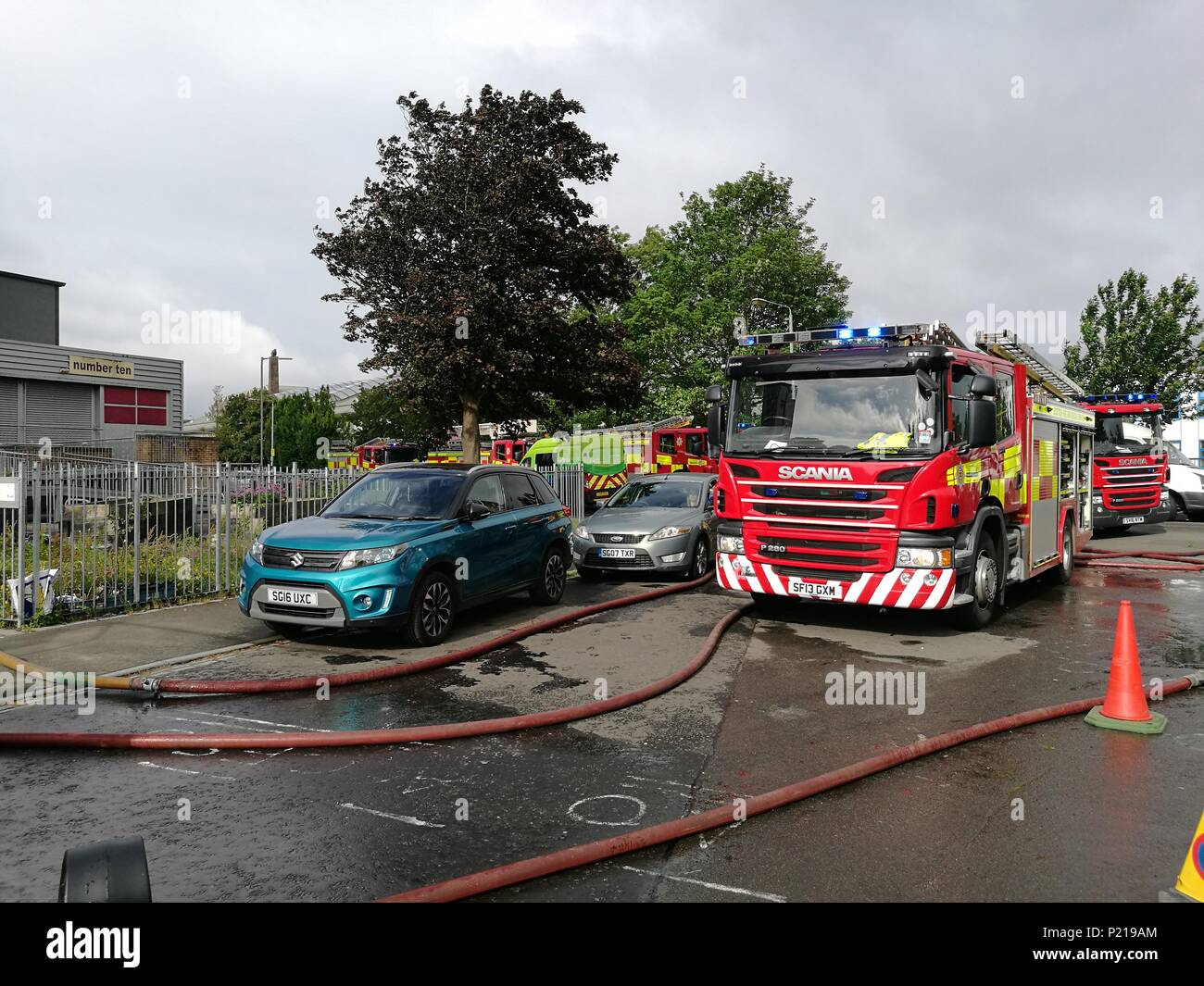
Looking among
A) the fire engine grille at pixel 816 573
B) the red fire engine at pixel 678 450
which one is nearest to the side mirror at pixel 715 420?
the fire engine grille at pixel 816 573

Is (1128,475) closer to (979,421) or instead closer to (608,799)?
(979,421)

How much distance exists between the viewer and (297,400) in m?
69.6

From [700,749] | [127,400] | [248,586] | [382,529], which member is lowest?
[700,749]

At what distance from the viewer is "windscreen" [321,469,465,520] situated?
29.5 feet

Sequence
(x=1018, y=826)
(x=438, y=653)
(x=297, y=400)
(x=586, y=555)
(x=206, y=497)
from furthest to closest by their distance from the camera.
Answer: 1. (x=297, y=400)
2. (x=586, y=555)
3. (x=206, y=497)
4. (x=438, y=653)
5. (x=1018, y=826)

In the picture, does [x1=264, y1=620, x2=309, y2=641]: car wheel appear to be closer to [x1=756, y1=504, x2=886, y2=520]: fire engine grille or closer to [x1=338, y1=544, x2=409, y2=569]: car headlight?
[x1=338, y1=544, x2=409, y2=569]: car headlight

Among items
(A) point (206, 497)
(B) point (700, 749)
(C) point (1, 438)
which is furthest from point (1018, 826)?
(C) point (1, 438)

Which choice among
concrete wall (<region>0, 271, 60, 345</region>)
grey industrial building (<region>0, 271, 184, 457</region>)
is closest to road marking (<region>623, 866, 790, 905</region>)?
grey industrial building (<region>0, 271, 184, 457</region>)

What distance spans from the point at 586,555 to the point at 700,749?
749cm

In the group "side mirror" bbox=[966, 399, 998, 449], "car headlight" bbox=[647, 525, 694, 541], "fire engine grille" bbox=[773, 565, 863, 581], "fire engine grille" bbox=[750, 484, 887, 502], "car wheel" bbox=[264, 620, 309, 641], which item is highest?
"side mirror" bbox=[966, 399, 998, 449]

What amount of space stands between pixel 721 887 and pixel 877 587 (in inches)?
212

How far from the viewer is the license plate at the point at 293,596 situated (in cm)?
782

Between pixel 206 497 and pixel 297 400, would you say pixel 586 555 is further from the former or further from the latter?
pixel 297 400

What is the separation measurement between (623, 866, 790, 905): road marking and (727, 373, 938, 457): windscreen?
557 centimetres
